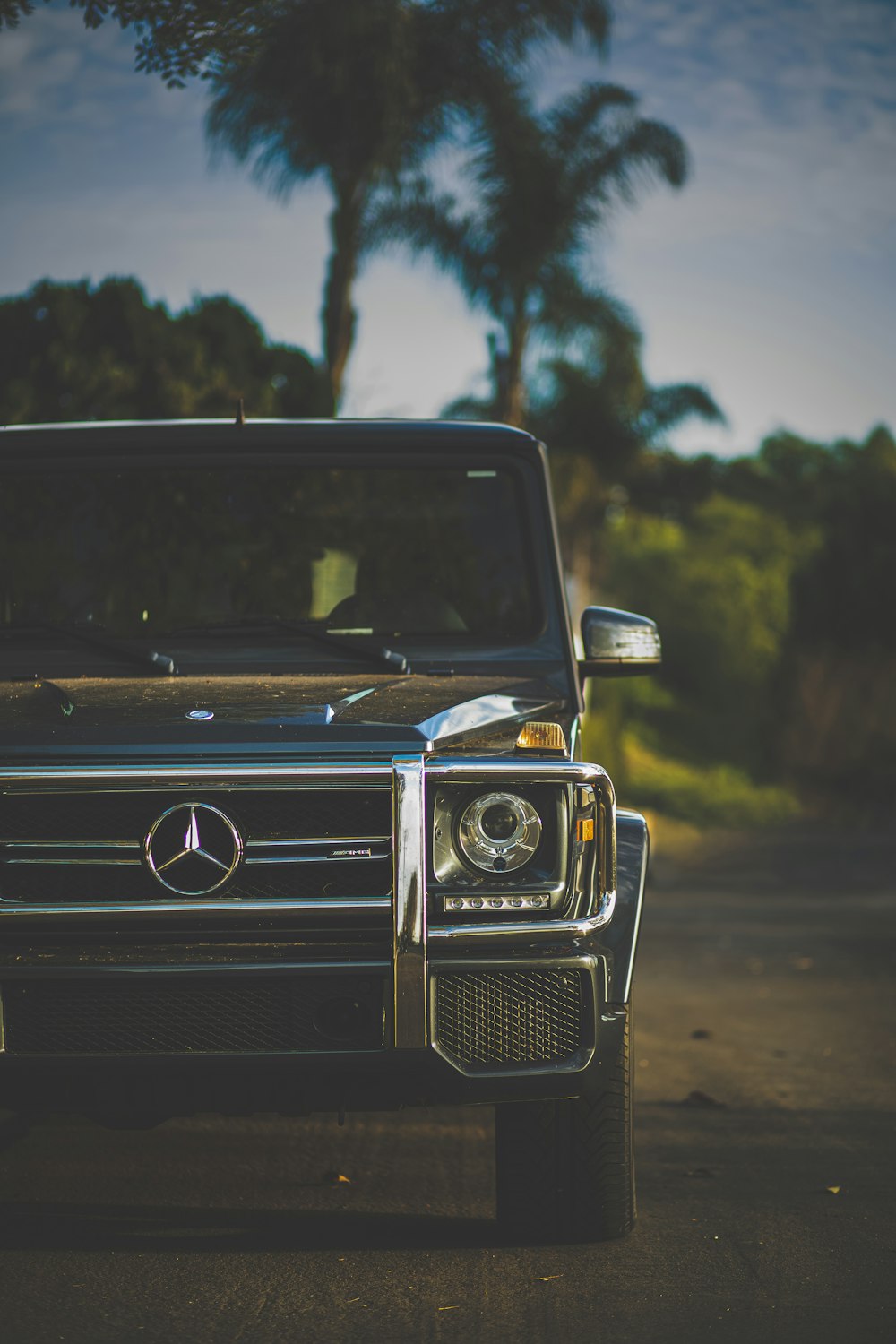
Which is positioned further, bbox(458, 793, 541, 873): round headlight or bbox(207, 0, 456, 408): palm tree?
bbox(207, 0, 456, 408): palm tree

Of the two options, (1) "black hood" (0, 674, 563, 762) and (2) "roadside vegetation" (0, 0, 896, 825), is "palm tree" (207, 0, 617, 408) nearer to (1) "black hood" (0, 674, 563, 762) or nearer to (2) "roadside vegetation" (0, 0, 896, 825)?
(2) "roadside vegetation" (0, 0, 896, 825)

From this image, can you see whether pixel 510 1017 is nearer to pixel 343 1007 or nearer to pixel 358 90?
pixel 343 1007

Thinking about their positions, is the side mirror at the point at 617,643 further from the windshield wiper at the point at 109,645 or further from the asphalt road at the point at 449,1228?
the asphalt road at the point at 449,1228

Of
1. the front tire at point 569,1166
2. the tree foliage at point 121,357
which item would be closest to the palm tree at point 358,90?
the tree foliage at point 121,357

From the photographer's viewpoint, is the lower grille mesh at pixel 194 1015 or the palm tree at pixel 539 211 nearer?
the lower grille mesh at pixel 194 1015

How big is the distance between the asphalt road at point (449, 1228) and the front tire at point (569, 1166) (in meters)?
0.08

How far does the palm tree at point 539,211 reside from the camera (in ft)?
76.2

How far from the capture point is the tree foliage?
1355 centimetres

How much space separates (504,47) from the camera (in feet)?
66.3

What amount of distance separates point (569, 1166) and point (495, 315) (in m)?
22.4

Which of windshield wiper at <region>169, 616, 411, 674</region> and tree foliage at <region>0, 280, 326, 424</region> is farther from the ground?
tree foliage at <region>0, 280, 326, 424</region>

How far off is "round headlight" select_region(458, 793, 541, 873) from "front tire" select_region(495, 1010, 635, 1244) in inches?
23.4

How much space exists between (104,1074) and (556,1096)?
107 cm

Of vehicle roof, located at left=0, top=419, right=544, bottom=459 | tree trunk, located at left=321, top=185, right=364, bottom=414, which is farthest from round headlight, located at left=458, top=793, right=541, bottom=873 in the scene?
tree trunk, located at left=321, top=185, right=364, bottom=414
